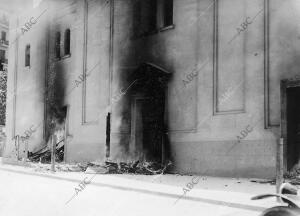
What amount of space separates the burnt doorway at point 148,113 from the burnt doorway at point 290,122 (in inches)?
186

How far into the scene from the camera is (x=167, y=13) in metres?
16.6

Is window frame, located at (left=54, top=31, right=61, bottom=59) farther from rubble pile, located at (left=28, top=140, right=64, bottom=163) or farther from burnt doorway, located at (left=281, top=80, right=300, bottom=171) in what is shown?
burnt doorway, located at (left=281, top=80, right=300, bottom=171)

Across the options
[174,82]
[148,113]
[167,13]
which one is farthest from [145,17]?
[148,113]

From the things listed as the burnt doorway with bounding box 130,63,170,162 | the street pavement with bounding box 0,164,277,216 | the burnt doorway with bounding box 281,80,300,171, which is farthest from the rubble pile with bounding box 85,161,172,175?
the burnt doorway with bounding box 281,80,300,171

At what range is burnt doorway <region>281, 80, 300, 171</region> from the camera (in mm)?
12148

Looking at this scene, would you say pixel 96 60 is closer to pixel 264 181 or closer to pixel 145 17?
pixel 145 17

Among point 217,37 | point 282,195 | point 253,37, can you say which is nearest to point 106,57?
point 217,37

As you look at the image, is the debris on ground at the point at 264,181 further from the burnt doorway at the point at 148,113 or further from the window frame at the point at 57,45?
the window frame at the point at 57,45

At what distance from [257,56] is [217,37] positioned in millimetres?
1682

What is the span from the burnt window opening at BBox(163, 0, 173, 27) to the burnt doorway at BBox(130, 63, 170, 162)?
1713 millimetres

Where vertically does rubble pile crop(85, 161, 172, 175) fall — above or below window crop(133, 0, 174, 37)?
below

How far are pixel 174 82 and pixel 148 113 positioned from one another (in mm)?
1762

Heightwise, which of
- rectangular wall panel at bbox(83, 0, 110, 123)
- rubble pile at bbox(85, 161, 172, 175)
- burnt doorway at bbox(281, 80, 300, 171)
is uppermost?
rectangular wall panel at bbox(83, 0, 110, 123)

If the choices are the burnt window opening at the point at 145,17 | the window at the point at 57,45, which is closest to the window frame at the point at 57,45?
the window at the point at 57,45
